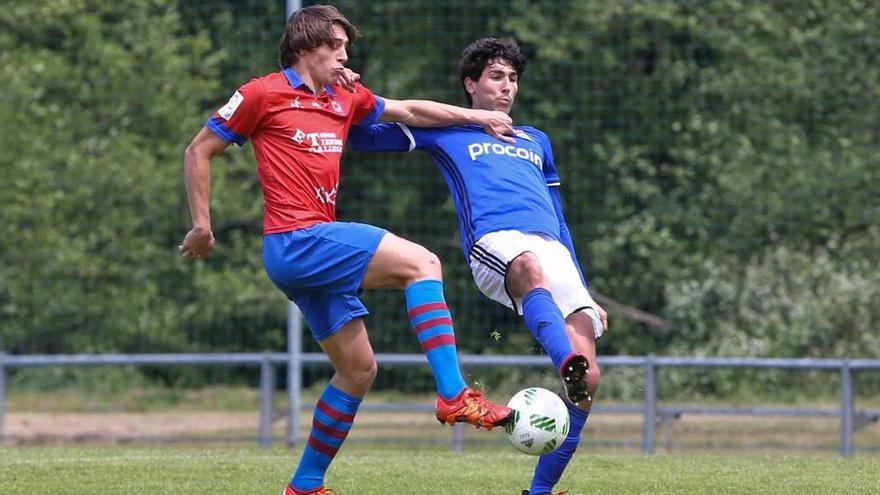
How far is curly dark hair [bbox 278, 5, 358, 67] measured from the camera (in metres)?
6.25

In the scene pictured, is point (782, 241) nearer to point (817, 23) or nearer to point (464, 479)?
point (817, 23)

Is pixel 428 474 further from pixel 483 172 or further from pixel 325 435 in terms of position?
pixel 483 172

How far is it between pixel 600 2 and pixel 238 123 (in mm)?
10234

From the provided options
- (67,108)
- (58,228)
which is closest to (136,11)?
(67,108)

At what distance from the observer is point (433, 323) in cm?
580

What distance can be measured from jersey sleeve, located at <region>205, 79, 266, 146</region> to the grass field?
1.68 m

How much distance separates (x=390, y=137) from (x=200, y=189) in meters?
1.01

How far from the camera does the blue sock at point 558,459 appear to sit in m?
6.33

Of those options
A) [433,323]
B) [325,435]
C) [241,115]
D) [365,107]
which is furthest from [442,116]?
[325,435]

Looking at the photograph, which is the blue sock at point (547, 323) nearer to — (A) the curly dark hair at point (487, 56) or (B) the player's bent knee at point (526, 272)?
(B) the player's bent knee at point (526, 272)

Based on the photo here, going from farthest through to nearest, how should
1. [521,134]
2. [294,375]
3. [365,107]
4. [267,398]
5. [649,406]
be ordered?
1. [267,398]
2. [294,375]
3. [649,406]
4. [521,134]
5. [365,107]

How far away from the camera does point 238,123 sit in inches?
239

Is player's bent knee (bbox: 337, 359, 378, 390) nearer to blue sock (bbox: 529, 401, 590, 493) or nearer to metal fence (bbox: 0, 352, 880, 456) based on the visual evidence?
blue sock (bbox: 529, 401, 590, 493)

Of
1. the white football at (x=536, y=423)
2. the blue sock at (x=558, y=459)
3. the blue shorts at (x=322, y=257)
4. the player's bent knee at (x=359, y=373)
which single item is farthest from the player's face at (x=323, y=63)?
the blue sock at (x=558, y=459)
